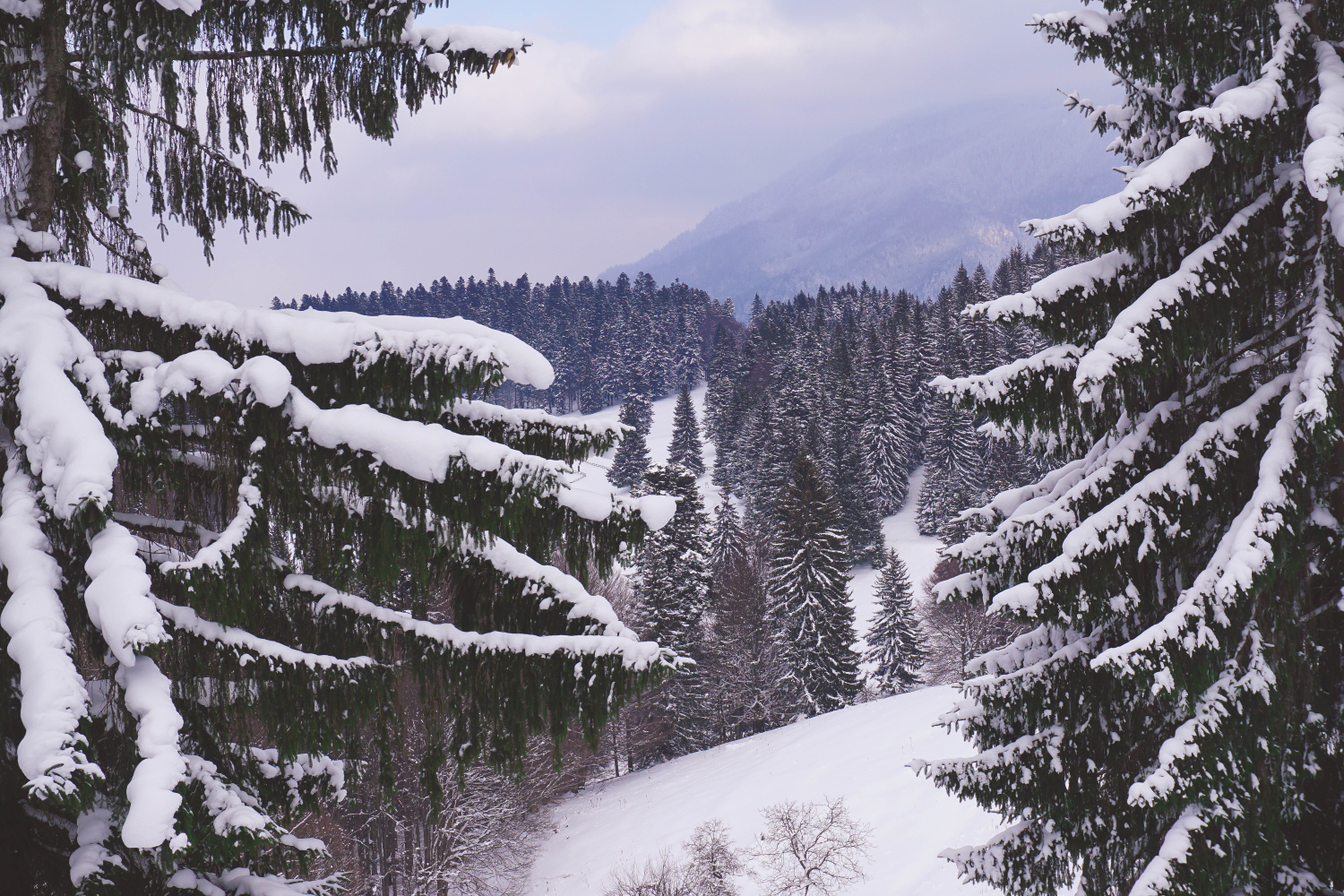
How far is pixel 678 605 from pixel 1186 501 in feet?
106

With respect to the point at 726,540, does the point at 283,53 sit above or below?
above

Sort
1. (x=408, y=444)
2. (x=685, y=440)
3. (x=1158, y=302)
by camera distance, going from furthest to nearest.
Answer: (x=685, y=440)
(x=1158, y=302)
(x=408, y=444)

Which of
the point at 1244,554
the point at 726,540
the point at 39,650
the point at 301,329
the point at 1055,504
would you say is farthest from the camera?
the point at 726,540

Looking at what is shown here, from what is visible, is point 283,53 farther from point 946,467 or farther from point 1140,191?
point 946,467

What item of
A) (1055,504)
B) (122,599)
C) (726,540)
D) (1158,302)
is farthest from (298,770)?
(726,540)

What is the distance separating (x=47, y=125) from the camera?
3590 millimetres

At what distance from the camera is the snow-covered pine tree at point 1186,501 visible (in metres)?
4.24

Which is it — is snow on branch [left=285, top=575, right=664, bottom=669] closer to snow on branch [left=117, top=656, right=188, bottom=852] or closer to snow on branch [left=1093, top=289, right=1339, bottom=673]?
snow on branch [left=117, top=656, right=188, bottom=852]

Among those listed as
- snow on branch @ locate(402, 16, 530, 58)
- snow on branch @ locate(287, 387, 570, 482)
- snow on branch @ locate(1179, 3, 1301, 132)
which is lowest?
snow on branch @ locate(287, 387, 570, 482)

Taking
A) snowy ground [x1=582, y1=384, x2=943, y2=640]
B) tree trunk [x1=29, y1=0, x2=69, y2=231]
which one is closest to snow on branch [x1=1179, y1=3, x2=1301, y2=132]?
tree trunk [x1=29, y1=0, x2=69, y2=231]

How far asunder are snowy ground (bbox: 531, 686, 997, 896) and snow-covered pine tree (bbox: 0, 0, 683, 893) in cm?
1701

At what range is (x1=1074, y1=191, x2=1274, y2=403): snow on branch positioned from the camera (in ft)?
14.2

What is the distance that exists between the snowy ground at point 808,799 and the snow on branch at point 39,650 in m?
18.2

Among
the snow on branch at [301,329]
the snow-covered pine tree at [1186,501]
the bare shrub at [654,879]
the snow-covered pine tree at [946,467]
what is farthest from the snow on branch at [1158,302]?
the snow-covered pine tree at [946,467]
